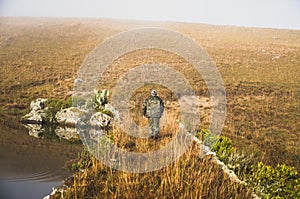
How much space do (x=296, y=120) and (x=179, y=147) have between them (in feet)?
53.8

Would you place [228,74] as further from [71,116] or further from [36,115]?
[36,115]

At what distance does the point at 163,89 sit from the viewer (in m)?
29.9

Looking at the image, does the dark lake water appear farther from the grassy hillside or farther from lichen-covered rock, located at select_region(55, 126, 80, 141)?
the grassy hillside

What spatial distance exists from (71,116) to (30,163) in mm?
7741

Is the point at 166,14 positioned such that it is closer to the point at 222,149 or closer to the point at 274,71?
the point at 274,71

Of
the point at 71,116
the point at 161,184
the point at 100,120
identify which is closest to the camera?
the point at 161,184

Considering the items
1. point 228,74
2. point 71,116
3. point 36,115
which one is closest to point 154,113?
point 71,116

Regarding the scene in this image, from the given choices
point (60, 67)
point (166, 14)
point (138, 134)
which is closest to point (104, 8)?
point (166, 14)

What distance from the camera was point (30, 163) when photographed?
1075 centimetres

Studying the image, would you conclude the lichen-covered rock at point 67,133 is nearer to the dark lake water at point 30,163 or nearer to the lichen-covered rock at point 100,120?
the dark lake water at point 30,163

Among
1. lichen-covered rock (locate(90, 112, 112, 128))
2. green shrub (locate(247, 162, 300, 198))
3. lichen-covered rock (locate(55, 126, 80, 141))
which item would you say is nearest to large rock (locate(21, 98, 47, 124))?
lichen-covered rock (locate(55, 126, 80, 141))

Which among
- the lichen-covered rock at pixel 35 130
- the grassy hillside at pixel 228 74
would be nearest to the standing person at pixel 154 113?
the grassy hillside at pixel 228 74

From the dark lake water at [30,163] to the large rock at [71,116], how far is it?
2.58 metres

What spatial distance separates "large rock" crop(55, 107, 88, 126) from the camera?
17.9 m
